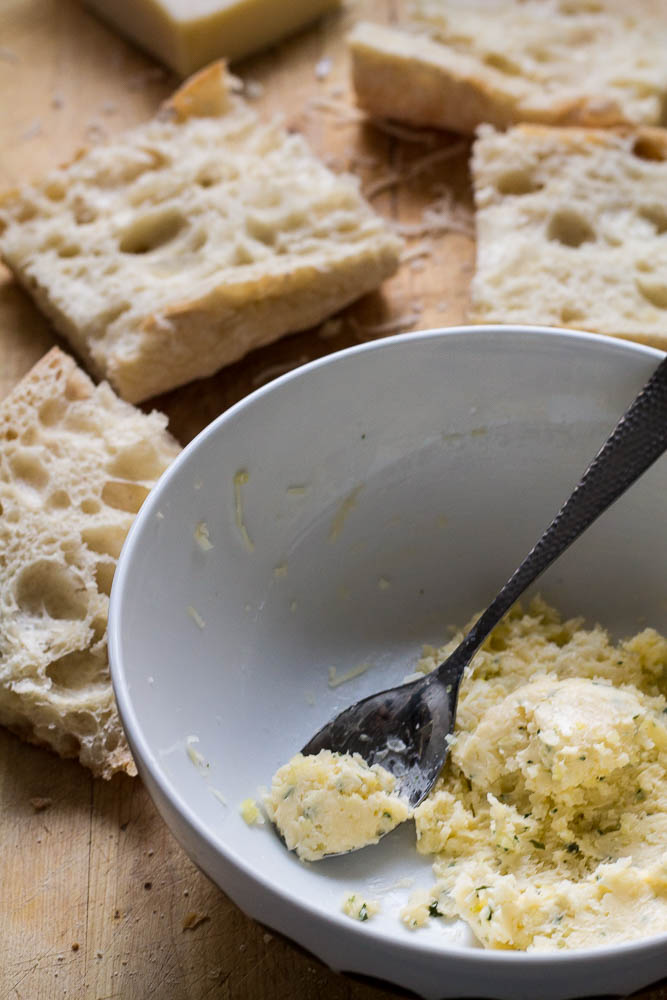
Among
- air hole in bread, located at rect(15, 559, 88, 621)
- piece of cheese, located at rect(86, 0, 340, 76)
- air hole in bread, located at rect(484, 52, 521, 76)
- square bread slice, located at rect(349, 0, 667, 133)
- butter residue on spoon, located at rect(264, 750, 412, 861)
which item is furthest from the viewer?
piece of cheese, located at rect(86, 0, 340, 76)

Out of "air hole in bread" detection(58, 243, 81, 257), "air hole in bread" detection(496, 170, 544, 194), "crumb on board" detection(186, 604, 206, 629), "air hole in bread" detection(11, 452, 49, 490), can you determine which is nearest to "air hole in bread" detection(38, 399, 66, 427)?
"air hole in bread" detection(11, 452, 49, 490)

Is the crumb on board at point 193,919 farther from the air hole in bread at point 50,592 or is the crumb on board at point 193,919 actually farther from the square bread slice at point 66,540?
the air hole in bread at point 50,592

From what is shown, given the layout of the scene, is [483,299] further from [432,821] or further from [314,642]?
[432,821]

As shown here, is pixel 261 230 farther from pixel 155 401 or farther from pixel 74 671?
pixel 74 671

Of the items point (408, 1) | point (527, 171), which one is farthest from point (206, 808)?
point (408, 1)

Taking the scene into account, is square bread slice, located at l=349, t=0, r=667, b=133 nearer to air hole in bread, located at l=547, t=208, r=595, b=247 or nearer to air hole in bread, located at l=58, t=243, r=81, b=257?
air hole in bread, located at l=547, t=208, r=595, b=247
